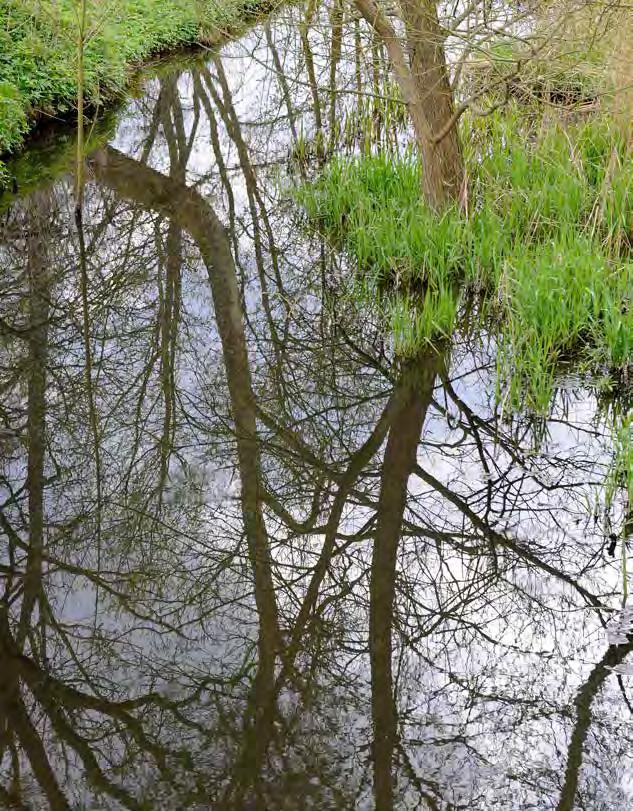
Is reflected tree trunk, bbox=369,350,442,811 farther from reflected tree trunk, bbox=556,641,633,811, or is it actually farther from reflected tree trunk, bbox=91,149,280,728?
reflected tree trunk, bbox=556,641,633,811

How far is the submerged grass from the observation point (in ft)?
15.5

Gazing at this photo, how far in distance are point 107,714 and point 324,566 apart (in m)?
1.02

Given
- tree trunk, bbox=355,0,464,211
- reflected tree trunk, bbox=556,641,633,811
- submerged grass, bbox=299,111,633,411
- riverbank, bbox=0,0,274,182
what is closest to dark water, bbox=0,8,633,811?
reflected tree trunk, bbox=556,641,633,811

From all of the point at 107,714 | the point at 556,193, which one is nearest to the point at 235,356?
the point at 556,193

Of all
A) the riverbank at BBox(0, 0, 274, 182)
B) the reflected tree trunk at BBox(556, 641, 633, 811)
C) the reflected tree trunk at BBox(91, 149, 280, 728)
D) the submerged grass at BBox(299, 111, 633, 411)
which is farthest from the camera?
the riverbank at BBox(0, 0, 274, 182)

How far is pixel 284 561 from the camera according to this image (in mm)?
3482

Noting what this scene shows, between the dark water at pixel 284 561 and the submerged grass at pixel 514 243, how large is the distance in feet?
0.78

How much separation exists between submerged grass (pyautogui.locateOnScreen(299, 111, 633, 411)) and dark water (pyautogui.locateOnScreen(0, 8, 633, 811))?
239 mm

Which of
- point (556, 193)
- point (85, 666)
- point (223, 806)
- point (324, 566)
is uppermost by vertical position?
point (556, 193)

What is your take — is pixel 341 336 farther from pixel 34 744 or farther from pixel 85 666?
pixel 34 744

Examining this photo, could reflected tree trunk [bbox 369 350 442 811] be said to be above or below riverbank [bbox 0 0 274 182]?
below

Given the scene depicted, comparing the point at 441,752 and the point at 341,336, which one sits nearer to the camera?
the point at 441,752

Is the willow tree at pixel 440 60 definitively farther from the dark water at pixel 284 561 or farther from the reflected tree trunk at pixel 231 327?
the reflected tree trunk at pixel 231 327

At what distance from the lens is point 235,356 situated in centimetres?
523
